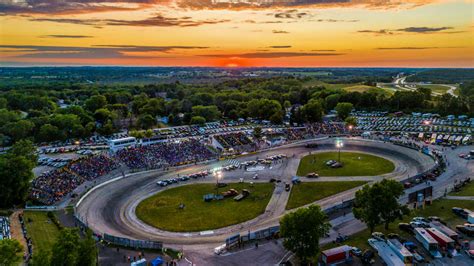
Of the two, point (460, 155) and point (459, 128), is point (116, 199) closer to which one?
point (460, 155)

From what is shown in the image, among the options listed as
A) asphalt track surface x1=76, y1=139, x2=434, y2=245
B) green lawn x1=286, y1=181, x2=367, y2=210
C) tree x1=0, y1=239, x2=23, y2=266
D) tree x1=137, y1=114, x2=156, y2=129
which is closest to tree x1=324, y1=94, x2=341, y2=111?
asphalt track surface x1=76, y1=139, x2=434, y2=245

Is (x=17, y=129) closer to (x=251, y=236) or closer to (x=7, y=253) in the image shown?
(x=7, y=253)

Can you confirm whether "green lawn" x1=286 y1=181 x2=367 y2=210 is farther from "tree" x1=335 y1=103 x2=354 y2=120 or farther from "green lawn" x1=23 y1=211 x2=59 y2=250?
"tree" x1=335 y1=103 x2=354 y2=120

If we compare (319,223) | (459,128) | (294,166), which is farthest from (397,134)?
(319,223)

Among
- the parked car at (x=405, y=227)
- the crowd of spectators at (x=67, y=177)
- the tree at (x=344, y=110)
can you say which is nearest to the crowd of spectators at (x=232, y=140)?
the crowd of spectators at (x=67, y=177)

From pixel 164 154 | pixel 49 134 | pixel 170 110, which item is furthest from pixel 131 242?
pixel 170 110

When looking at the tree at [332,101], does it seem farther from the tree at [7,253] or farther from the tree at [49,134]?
the tree at [7,253]
